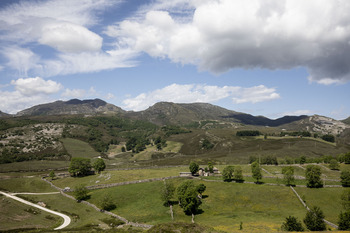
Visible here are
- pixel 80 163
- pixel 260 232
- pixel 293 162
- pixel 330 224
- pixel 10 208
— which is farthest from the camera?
pixel 293 162

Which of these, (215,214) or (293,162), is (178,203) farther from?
(293,162)

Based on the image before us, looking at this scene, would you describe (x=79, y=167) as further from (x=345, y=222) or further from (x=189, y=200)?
(x=345, y=222)

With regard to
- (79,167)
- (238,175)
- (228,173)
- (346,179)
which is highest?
(79,167)

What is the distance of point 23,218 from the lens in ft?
237

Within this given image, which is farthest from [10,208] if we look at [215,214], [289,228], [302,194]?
[302,194]

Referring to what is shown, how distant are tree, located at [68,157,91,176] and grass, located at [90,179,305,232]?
36.8 meters

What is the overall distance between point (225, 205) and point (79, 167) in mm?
95049

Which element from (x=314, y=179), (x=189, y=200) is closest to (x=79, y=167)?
(x=189, y=200)

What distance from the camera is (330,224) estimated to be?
6469cm

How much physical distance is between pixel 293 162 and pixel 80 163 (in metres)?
147

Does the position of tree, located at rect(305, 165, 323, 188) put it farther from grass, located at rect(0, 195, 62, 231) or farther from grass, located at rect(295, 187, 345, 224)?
grass, located at rect(0, 195, 62, 231)

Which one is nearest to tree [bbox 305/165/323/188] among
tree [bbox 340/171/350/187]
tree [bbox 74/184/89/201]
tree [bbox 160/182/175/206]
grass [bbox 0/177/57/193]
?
tree [bbox 340/171/350/187]

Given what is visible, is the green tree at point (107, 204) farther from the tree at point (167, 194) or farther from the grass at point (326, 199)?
the grass at point (326, 199)

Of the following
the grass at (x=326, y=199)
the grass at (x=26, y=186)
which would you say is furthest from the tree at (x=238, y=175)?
the grass at (x=26, y=186)
